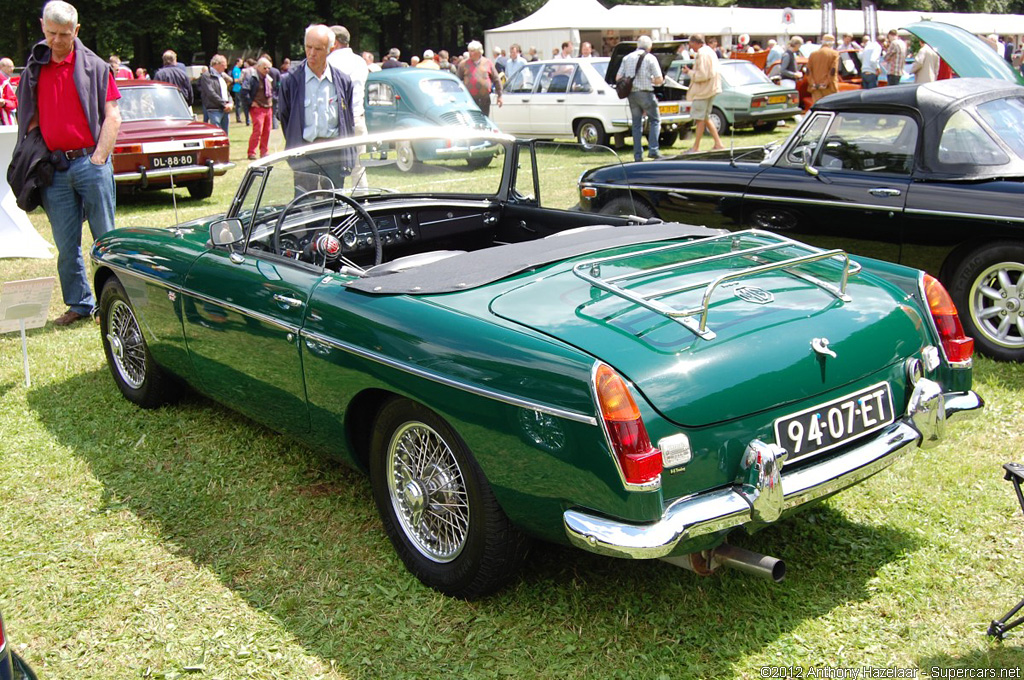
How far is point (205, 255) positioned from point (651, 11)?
26629 mm

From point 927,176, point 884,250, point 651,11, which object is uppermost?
point 651,11

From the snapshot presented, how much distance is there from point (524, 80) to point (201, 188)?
6.83 meters

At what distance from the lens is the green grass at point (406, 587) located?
9.78 feet

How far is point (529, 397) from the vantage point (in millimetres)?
2766

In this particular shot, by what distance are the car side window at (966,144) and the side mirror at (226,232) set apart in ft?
13.5

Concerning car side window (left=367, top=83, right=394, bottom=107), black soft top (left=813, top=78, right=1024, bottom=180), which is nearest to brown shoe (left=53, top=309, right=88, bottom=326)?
black soft top (left=813, top=78, right=1024, bottom=180)

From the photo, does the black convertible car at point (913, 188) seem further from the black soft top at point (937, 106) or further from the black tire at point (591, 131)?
the black tire at point (591, 131)

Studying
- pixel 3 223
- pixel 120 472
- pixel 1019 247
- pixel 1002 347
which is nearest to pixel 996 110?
pixel 1019 247

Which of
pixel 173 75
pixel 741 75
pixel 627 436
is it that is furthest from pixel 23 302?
pixel 741 75

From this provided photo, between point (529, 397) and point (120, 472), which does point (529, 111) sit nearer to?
point (120, 472)

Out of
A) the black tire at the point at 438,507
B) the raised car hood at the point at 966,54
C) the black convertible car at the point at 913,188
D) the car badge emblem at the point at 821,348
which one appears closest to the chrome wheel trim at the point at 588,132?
the raised car hood at the point at 966,54

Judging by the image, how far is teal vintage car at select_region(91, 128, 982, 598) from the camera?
106 inches

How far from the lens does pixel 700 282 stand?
3.21 m

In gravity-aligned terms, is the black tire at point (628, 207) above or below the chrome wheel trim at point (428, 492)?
above
